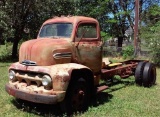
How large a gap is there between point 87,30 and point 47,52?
5.37 feet

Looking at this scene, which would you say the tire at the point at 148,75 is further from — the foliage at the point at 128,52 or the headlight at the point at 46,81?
the foliage at the point at 128,52

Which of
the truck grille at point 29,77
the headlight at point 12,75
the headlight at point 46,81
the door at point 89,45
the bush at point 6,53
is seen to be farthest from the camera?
the bush at point 6,53

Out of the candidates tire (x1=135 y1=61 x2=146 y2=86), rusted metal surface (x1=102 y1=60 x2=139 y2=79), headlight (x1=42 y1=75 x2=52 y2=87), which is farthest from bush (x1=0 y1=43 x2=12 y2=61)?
headlight (x1=42 y1=75 x2=52 y2=87)

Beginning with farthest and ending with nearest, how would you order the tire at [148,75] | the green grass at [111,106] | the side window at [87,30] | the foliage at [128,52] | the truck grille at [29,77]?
the foliage at [128,52], the tire at [148,75], the side window at [87,30], the green grass at [111,106], the truck grille at [29,77]

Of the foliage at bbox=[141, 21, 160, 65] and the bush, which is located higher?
the foliage at bbox=[141, 21, 160, 65]

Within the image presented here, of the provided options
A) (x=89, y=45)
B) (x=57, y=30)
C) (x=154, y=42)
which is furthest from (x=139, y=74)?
(x=154, y=42)

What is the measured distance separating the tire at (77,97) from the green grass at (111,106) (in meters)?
0.20

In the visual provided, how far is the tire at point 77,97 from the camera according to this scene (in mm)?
6477

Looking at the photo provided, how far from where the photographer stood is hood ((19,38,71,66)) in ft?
21.5

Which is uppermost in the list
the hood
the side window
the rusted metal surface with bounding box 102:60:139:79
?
the side window

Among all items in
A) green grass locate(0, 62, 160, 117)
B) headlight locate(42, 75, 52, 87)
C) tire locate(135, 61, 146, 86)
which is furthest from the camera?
tire locate(135, 61, 146, 86)

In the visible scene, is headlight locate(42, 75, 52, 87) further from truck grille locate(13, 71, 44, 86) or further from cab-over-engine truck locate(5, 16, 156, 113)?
truck grille locate(13, 71, 44, 86)

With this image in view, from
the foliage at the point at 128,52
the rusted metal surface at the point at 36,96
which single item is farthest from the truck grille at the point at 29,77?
the foliage at the point at 128,52

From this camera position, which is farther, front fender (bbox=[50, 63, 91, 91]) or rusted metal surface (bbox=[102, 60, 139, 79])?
rusted metal surface (bbox=[102, 60, 139, 79])
